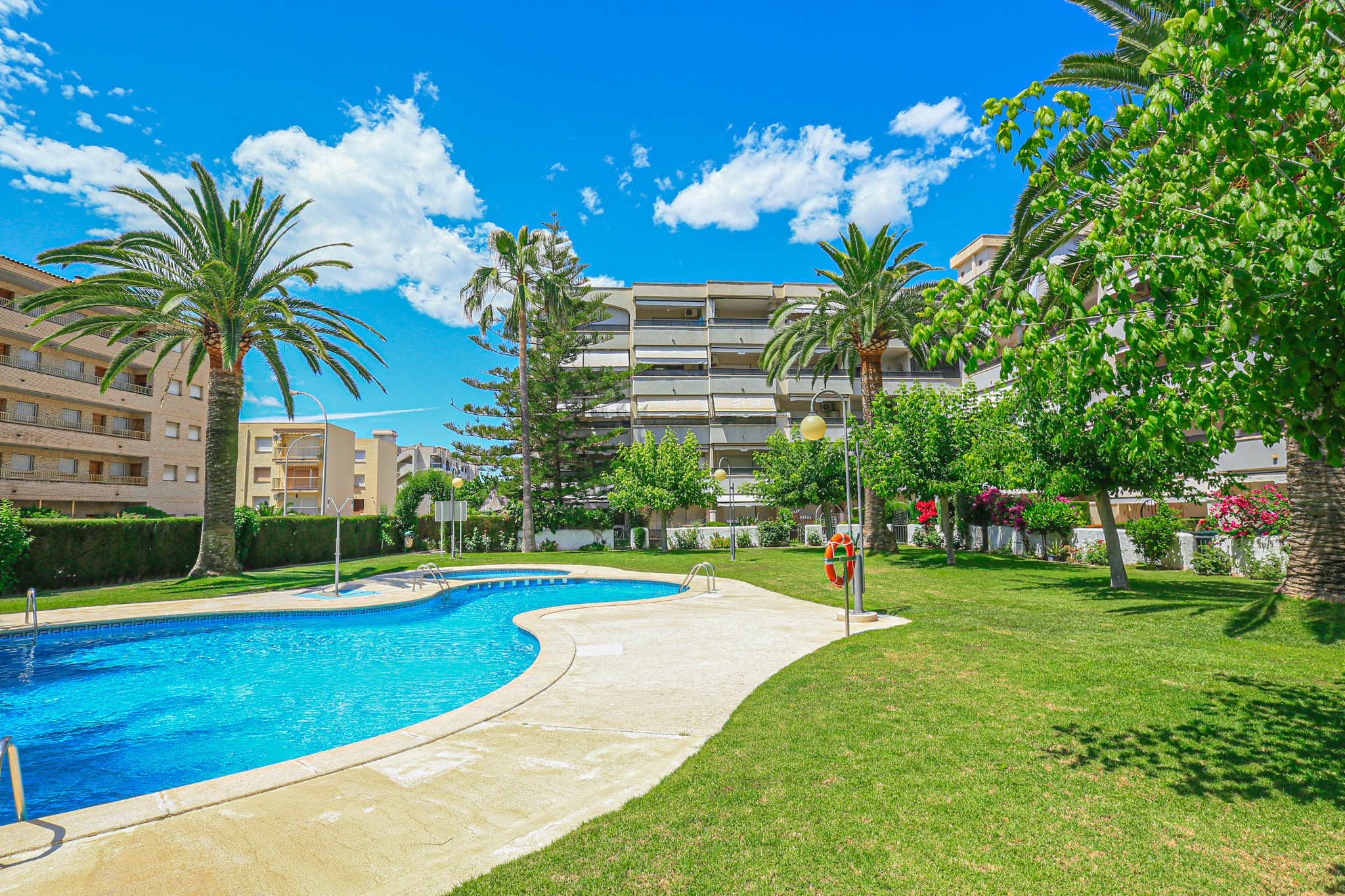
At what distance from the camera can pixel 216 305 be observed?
18719 mm

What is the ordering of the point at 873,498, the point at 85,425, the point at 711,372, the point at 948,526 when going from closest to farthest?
the point at 948,526, the point at 873,498, the point at 85,425, the point at 711,372

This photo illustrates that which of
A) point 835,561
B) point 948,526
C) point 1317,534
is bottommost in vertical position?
point 948,526

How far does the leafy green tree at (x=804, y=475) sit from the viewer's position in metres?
27.8

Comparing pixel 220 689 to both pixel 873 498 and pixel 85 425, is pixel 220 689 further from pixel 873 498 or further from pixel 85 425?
pixel 85 425

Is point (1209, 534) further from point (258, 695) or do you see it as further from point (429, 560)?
point (429, 560)

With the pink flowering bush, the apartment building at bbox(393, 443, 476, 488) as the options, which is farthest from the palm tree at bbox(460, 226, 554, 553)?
the apartment building at bbox(393, 443, 476, 488)

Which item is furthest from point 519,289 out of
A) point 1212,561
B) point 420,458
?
point 420,458

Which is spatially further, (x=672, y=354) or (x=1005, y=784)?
(x=672, y=354)

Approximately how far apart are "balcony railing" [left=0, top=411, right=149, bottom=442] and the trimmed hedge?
1641 cm

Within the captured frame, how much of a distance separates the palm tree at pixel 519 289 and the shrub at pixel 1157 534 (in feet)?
80.3

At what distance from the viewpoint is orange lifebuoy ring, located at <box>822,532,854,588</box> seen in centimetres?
1000

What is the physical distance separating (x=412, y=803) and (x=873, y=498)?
23.3 meters

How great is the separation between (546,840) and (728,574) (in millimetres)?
16988

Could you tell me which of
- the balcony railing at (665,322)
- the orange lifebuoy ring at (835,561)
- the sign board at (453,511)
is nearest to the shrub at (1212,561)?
the orange lifebuoy ring at (835,561)
